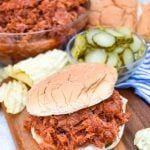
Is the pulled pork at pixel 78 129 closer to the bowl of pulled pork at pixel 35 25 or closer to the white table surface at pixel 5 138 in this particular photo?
the white table surface at pixel 5 138

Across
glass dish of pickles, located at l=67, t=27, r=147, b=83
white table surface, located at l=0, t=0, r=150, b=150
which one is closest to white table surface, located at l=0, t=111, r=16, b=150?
white table surface, located at l=0, t=0, r=150, b=150

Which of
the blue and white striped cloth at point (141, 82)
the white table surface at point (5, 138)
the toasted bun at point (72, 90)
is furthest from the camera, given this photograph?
the blue and white striped cloth at point (141, 82)

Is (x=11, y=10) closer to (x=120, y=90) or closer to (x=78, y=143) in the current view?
(x=120, y=90)

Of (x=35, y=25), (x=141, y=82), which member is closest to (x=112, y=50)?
(x=141, y=82)

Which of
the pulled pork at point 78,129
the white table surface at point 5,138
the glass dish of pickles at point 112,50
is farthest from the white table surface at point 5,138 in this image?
the glass dish of pickles at point 112,50

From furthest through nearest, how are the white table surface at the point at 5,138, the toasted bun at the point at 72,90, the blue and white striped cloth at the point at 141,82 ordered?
the blue and white striped cloth at the point at 141,82, the white table surface at the point at 5,138, the toasted bun at the point at 72,90
